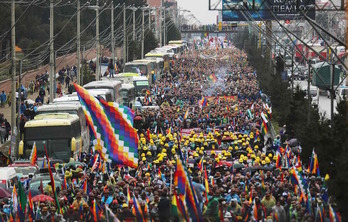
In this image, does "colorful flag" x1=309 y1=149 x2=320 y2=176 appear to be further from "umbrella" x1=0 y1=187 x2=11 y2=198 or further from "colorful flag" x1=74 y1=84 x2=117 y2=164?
"umbrella" x1=0 y1=187 x2=11 y2=198

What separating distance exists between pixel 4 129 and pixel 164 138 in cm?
957

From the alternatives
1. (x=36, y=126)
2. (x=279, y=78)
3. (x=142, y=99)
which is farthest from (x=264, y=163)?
(x=142, y=99)

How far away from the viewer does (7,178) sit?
2603cm

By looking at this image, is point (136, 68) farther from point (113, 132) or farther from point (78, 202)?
point (78, 202)

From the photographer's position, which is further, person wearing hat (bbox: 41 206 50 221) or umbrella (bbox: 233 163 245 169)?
umbrella (bbox: 233 163 245 169)

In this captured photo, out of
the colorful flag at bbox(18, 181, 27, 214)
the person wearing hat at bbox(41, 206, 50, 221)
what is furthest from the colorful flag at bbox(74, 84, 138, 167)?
the colorful flag at bbox(18, 181, 27, 214)

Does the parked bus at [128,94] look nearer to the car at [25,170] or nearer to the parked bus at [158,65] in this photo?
the parked bus at [158,65]

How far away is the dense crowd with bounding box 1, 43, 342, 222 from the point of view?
1856cm

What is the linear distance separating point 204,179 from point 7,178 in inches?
188

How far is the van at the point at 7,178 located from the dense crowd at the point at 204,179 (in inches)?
45.5

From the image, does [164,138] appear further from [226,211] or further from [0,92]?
[0,92]

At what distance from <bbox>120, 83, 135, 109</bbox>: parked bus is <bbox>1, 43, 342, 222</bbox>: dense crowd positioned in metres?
4.03

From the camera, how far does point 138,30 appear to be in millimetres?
115688

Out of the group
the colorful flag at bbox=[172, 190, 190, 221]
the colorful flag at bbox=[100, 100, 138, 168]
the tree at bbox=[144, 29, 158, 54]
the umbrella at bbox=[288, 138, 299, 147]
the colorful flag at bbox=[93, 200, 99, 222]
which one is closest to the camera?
the colorful flag at bbox=[172, 190, 190, 221]
